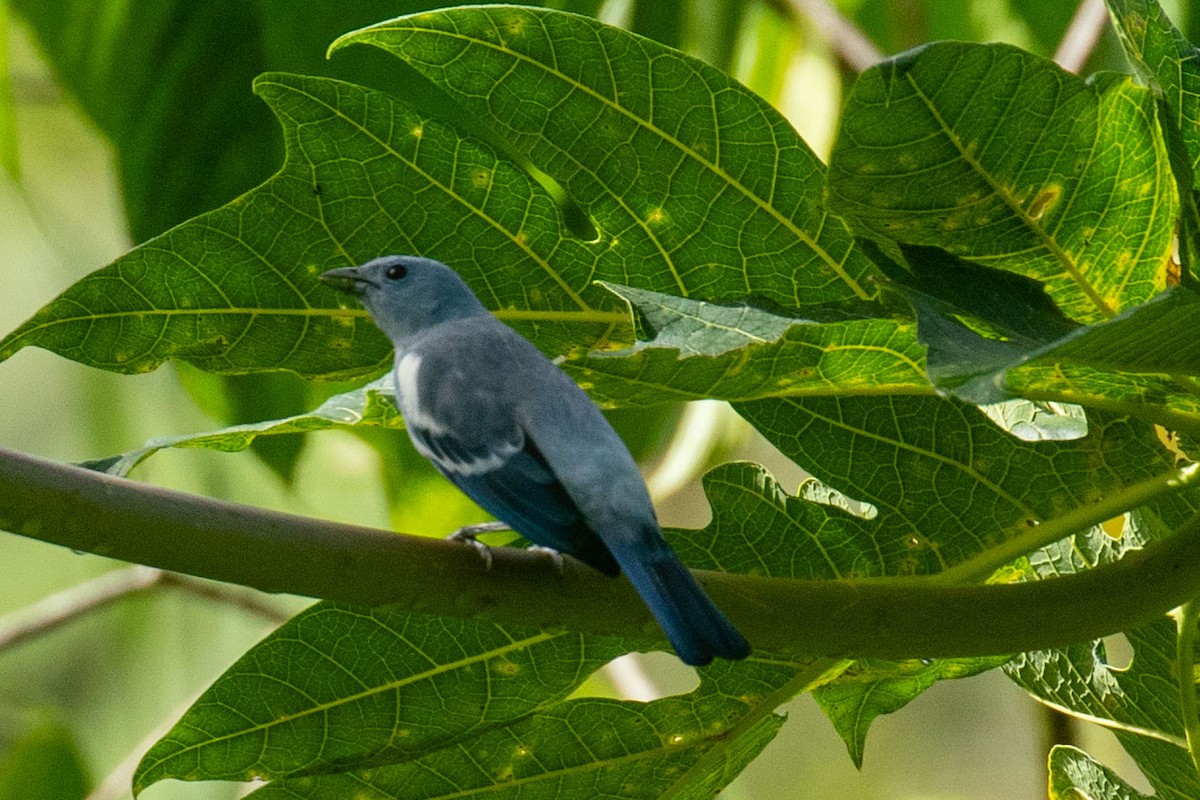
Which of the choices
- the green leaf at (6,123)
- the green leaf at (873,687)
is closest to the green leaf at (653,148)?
the green leaf at (873,687)

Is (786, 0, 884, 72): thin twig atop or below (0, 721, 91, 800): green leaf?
atop

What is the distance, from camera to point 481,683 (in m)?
1.74

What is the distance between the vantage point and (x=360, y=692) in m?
1.72

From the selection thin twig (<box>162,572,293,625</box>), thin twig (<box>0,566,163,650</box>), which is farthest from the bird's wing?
thin twig (<box>162,572,293,625</box>)

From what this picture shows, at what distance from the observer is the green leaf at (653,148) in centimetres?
151

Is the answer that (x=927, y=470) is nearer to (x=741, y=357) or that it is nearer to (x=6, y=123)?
(x=741, y=357)

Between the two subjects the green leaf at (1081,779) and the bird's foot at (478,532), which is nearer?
the bird's foot at (478,532)

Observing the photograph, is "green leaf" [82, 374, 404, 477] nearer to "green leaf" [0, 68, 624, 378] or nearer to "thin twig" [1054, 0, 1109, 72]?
"green leaf" [0, 68, 624, 378]

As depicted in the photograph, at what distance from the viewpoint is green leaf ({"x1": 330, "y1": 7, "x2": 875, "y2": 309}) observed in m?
1.51

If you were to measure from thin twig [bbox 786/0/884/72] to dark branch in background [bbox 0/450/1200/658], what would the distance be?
1.56 meters

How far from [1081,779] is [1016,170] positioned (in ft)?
3.10

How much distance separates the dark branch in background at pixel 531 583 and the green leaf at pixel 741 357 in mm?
206

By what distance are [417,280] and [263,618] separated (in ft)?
5.40

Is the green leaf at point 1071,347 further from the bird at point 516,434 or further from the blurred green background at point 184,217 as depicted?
the blurred green background at point 184,217
